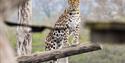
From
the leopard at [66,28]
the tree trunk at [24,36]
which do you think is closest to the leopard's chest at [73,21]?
the leopard at [66,28]

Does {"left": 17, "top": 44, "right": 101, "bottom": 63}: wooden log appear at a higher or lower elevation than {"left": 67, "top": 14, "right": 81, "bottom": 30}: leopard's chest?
higher

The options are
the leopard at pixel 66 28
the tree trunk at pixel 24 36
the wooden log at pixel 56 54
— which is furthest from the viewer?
the tree trunk at pixel 24 36

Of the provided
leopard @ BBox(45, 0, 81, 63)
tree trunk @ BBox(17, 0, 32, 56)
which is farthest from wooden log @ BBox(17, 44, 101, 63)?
tree trunk @ BBox(17, 0, 32, 56)

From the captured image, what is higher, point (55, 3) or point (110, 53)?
point (55, 3)

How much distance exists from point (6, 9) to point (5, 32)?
0.08 metres

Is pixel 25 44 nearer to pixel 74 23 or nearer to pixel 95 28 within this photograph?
pixel 74 23

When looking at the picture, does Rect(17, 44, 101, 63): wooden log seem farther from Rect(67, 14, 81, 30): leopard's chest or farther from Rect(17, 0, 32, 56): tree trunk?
Rect(17, 0, 32, 56): tree trunk

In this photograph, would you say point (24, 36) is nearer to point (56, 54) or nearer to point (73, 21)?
point (73, 21)

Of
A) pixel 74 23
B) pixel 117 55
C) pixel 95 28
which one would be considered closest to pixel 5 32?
pixel 95 28

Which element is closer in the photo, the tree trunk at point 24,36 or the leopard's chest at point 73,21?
the leopard's chest at point 73,21

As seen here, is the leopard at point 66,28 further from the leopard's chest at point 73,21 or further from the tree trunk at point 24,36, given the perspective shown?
the tree trunk at point 24,36

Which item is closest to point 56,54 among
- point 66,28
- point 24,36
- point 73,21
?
point 66,28

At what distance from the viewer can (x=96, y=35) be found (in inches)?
29.5

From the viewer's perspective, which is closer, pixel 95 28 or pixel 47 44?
pixel 95 28
